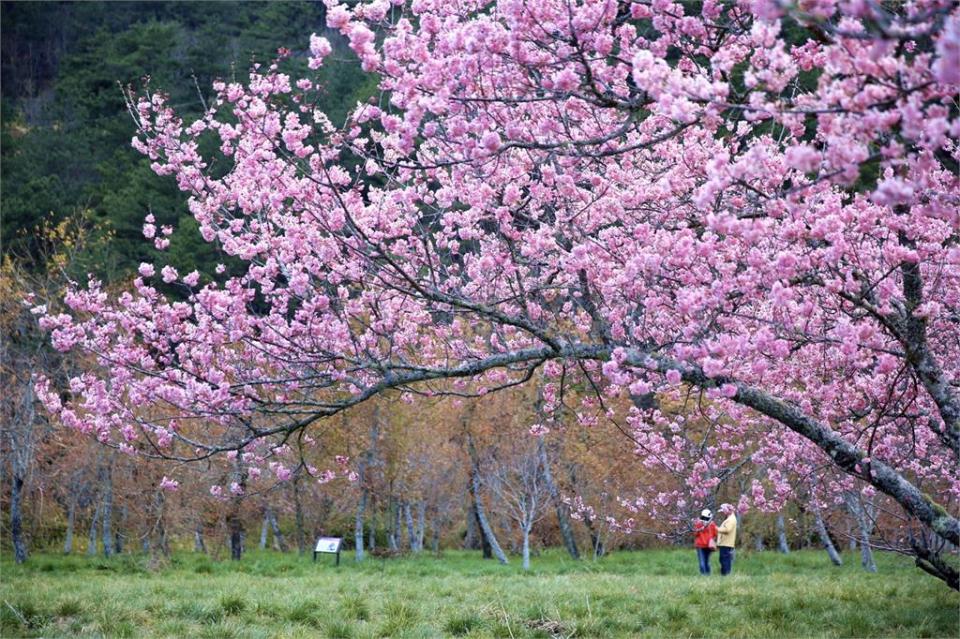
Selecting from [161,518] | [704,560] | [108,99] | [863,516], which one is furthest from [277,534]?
[108,99]

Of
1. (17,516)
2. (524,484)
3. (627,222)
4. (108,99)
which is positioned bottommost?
(17,516)

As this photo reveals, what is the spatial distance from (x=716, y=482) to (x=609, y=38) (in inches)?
161

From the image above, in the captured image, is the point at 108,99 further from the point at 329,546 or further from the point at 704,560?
the point at 704,560

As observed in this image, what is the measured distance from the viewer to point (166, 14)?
49.0m

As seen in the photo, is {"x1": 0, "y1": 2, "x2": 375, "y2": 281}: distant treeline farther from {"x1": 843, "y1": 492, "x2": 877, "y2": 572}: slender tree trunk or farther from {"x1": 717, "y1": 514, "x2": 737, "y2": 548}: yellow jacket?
{"x1": 843, "y1": 492, "x2": 877, "y2": 572}: slender tree trunk

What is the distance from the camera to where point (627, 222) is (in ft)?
23.6

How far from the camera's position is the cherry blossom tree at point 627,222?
397 cm

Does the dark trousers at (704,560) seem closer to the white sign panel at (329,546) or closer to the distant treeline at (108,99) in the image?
the white sign panel at (329,546)

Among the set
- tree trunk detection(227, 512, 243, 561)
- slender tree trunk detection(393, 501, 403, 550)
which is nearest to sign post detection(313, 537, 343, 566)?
tree trunk detection(227, 512, 243, 561)

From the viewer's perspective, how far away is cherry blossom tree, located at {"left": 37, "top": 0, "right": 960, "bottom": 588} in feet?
13.0

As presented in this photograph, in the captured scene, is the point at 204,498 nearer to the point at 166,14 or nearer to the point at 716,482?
the point at 716,482

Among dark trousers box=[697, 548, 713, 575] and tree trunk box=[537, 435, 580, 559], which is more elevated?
tree trunk box=[537, 435, 580, 559]

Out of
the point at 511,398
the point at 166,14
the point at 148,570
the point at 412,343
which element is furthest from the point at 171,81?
the point at 412,343

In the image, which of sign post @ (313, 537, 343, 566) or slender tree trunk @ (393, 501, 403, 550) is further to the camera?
slender tree trunk @ (393, 501, 403, 550)
